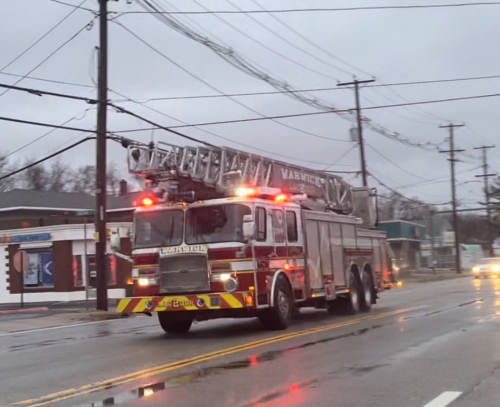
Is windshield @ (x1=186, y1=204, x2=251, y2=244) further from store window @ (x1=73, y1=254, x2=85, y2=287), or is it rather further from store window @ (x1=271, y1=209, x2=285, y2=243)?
store window @ (x1=73, y1=254, x2=85, y2=287)

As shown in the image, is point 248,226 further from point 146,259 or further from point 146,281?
point 146,281

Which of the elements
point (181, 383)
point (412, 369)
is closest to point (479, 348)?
point (412, 369)

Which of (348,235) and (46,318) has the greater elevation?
(348,235)

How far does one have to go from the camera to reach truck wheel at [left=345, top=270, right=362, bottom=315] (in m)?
16.9

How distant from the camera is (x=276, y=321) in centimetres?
1298

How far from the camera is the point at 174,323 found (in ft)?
45.3

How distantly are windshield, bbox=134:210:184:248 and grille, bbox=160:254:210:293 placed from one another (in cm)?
37

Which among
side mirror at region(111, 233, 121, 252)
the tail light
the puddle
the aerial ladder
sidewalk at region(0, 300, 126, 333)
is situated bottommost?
the puddle

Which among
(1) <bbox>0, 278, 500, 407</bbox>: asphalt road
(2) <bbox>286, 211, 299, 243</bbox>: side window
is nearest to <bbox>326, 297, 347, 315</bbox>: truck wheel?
(1) <bbox>0, 278, 500, 407</bbox>: asphalt road

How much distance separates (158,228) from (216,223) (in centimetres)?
124

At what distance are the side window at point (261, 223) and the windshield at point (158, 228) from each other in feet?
4.83

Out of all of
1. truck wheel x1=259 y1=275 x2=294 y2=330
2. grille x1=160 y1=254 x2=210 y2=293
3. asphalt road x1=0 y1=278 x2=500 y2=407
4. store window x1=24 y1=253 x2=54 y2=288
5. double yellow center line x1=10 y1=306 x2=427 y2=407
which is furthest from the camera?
store window x1=24 y1=253 x2=54 y2=288

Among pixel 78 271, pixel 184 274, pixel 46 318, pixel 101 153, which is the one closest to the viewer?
pixel 184 274

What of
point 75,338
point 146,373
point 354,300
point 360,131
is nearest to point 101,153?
point 75,338
